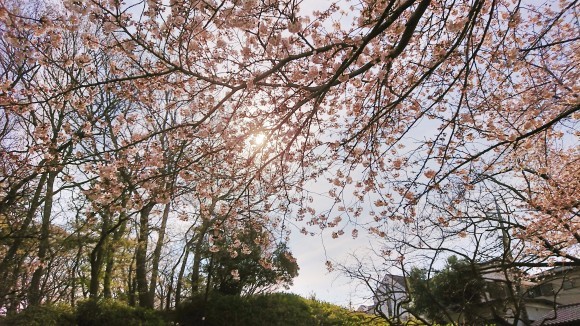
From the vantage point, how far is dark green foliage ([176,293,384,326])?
10477 mm

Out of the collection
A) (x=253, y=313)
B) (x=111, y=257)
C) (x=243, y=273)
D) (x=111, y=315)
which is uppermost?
(x=111, y=257)

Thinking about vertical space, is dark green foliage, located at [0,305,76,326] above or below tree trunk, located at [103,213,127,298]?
below

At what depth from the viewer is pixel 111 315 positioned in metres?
8.86

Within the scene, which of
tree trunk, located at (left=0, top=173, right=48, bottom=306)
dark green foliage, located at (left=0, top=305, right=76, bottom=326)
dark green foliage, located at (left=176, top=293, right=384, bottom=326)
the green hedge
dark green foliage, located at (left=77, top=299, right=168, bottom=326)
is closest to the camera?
dark green foliage, located at (left=0, top=305, right=76, bottom=326)

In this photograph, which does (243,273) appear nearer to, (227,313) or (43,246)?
(227,313)

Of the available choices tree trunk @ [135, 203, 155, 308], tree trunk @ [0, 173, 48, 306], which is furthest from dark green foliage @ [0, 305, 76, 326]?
tree trunk @ [135, 203, 155, 308]

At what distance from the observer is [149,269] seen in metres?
13.5

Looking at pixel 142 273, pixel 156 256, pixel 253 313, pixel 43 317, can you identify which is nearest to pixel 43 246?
pixel 43 317

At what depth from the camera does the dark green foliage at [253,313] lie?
10477mm

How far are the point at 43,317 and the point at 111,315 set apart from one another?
202 centimetres

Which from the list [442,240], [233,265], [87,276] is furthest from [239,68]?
[87,276]

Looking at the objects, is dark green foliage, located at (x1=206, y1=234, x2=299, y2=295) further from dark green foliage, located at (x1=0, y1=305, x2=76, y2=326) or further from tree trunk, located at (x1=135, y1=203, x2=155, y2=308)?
dark green foliage, located at (x1=0, y1=305, x2=76, y2=326)

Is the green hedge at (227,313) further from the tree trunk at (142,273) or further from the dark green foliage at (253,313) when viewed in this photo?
the tree trunk at (142,273)

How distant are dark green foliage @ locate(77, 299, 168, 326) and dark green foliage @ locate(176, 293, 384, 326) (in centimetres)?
124
